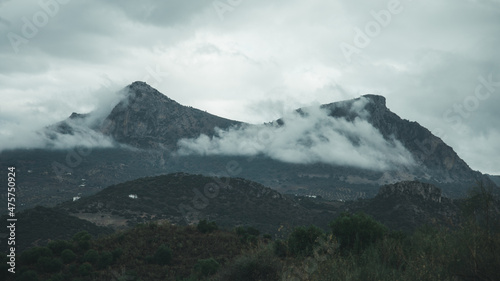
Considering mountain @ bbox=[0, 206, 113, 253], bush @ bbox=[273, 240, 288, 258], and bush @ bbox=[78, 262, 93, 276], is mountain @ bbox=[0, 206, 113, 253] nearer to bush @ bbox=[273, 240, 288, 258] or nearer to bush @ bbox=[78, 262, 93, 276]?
bush @ bbox=[78, 262, 93, 276]

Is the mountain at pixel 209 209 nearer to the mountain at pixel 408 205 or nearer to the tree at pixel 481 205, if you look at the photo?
the mountain at pixel 408 205

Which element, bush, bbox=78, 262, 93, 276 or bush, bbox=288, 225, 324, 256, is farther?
bush, bbox=78, 262, 93, 276

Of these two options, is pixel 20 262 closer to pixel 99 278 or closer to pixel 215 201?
pixel 99 278

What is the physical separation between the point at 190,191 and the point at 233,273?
130526mm

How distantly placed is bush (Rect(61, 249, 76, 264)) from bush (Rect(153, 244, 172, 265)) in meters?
8.41

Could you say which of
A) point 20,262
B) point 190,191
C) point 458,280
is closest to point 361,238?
point 458,280

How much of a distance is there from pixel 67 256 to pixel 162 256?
958 centimetres

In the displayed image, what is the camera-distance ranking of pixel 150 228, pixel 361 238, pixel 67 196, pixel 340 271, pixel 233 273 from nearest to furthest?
pixel 340 271 < pixel 233 273 < pixel 361 238 < pixel 150 228 < pixel 67 196

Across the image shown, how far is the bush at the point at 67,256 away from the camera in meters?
36.0

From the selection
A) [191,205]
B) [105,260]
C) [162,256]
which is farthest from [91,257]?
[191,205]

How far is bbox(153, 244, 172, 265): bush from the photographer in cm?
3656

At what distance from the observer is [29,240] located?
69562 millimetres

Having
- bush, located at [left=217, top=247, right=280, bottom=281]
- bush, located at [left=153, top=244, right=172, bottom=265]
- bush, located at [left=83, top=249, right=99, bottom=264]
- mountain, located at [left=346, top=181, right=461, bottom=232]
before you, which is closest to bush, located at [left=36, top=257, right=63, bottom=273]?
bush, located at [left=83, top=249, right=99, bottom=264]

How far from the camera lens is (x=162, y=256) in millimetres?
36844
